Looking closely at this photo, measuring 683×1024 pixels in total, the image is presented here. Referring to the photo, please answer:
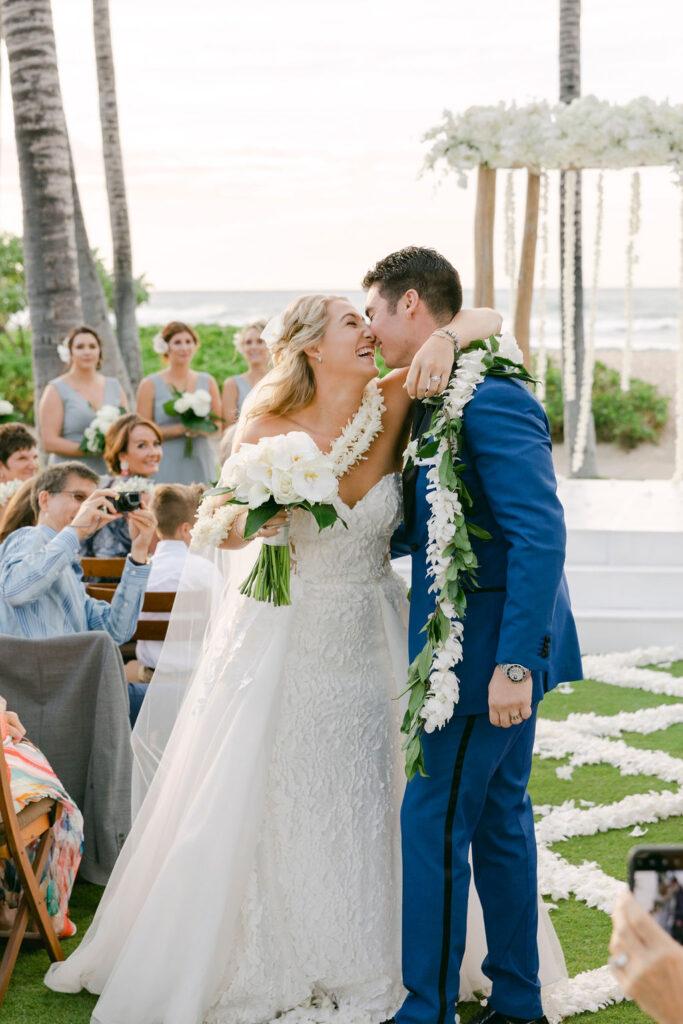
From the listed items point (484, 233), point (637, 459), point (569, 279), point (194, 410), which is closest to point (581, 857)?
point (194, 410)

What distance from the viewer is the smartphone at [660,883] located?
126cm

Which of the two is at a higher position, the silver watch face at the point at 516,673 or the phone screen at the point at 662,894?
the phone screen at the point at 662,894

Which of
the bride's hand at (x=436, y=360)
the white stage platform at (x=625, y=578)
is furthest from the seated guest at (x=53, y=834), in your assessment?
the white stage platform at (x=625, y=578)

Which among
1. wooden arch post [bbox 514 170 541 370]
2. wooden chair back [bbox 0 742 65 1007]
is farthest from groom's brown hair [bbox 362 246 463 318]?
wooden arch post [bbox 514 170 541 370]

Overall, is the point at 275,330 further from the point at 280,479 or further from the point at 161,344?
the point at 161,344

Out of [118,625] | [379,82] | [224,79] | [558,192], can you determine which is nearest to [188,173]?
[224,79]

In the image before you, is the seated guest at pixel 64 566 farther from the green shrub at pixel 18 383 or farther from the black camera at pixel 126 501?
the green shrub at pixel 18 383

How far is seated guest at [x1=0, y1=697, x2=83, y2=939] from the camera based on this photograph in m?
3.62

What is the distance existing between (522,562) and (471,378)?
50 centimetres

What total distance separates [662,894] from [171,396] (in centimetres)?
691

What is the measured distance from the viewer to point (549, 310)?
158 feet

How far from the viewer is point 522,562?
8.98ft

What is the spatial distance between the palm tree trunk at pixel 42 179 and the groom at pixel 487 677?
6.52 meters

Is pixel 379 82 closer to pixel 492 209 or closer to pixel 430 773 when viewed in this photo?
pixel 492 209
